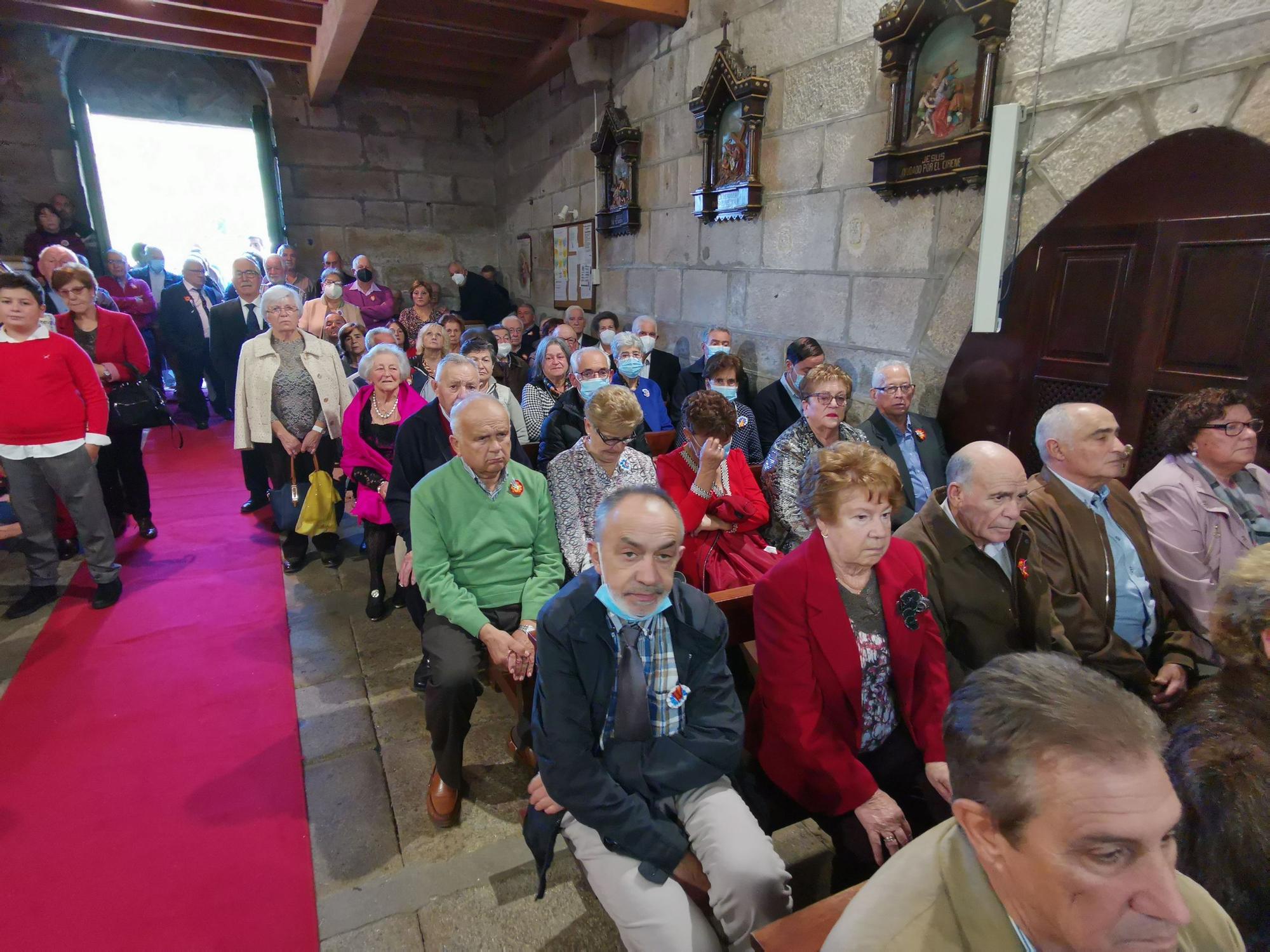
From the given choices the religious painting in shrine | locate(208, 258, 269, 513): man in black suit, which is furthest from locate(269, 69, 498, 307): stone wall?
the religious painting in shrine

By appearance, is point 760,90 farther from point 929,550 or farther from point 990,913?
point 990,913

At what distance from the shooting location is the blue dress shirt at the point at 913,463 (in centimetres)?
356

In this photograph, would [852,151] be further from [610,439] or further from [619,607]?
[619,607]

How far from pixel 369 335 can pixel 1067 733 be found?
4.86 m

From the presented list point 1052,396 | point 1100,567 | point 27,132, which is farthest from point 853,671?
point 27,132

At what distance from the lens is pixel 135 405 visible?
4.14 metres

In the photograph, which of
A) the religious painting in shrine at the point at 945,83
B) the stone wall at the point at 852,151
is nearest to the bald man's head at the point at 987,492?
the stone wall at the point at 852,151

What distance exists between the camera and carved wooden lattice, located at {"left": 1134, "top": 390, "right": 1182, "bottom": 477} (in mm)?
2918

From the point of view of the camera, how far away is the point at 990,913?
85 cm

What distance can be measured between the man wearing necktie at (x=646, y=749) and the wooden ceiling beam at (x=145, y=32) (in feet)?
27.1

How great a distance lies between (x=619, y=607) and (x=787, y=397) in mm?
3026

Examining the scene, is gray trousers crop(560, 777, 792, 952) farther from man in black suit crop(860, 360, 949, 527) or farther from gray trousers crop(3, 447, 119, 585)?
gray trousers crop(3, 447, 119, 585)

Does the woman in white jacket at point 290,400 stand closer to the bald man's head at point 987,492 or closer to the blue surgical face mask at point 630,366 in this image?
the blue surgical face mask at point 630,366

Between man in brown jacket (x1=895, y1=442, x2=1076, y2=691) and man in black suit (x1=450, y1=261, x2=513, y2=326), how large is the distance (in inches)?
328
